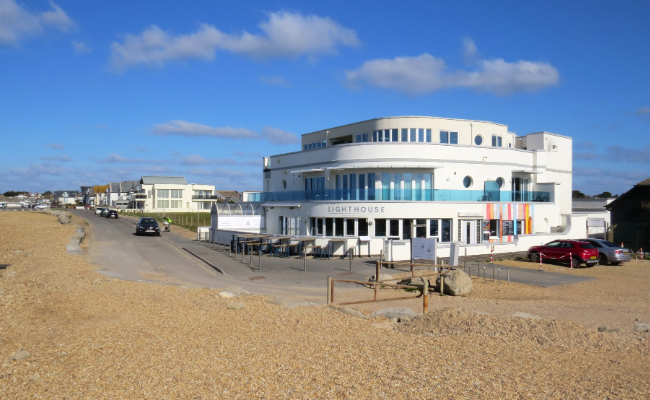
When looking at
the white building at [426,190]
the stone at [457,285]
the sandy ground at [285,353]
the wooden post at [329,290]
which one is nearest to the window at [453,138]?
the white building at [426,190]

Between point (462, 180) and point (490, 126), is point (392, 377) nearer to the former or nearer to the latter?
point (462, 180)

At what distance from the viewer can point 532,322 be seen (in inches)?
404

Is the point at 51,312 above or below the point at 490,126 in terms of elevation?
below

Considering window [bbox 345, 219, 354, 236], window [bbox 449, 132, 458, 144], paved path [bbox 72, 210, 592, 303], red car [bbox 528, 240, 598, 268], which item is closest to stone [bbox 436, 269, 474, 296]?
paved path [bbox 72, 210, 592, 303]

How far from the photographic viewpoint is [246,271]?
21250mm

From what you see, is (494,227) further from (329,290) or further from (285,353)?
(285,353)

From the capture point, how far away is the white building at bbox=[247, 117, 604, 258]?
90.1 feet

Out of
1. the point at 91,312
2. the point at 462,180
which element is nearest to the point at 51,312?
the point at 91,312

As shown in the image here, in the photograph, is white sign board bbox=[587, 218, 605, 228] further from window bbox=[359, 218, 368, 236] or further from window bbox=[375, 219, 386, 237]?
window bbox=[359, 218, 368, 236]

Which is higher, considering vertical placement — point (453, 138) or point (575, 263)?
point (453, 138)

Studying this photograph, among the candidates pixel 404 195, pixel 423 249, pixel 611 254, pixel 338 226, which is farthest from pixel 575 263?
A: pixel 338 226

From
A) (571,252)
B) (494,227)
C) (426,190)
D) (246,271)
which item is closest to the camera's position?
(246,271)

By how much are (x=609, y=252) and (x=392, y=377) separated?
70.8 feet

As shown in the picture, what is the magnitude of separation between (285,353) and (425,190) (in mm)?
20531
